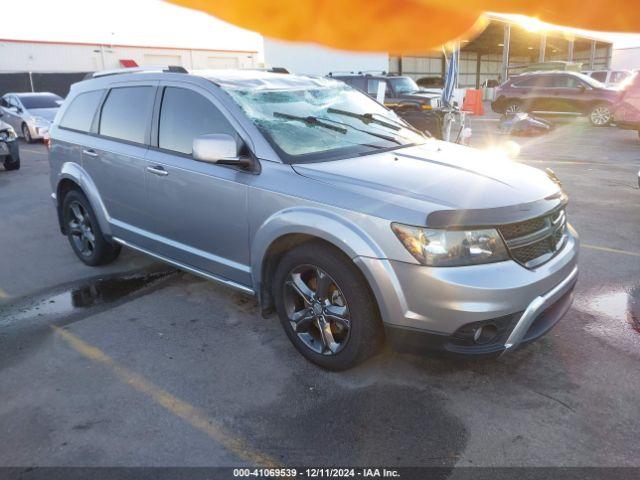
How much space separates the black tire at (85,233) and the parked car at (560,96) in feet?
48.4

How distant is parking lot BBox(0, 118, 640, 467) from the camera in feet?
7.98

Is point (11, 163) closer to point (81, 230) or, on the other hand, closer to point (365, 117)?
point (81, 230)

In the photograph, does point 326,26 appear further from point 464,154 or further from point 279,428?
point 464,154

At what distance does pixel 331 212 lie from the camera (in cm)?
280

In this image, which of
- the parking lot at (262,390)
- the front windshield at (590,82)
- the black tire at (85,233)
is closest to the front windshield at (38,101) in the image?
the black tire at (85,233)

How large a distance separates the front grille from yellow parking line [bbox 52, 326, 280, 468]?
157 cm

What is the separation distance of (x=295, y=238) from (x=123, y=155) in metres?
1.87

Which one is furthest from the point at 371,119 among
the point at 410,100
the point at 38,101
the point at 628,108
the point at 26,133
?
the point at 38,101

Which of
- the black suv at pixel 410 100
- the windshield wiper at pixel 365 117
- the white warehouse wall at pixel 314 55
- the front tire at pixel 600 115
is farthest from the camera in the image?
the front tire at pixel 600 115

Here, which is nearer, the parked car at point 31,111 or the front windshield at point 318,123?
the front windshield at point 318,123

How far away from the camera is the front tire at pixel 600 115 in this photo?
15.9 meters

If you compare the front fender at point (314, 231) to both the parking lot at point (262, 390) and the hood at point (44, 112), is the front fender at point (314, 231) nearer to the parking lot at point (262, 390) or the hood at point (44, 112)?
the parking lot at point (262, 390)

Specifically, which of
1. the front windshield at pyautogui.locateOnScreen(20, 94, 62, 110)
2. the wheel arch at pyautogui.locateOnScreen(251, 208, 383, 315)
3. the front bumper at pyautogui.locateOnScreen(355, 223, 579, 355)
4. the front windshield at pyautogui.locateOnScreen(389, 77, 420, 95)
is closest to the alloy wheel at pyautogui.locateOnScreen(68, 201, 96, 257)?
the wheel arch at pyautogui.locateOnScreen(251, 208, 383, 315)

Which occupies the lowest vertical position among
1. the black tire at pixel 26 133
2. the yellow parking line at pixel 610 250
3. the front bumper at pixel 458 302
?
the yellow parking line at pixel 610 250
